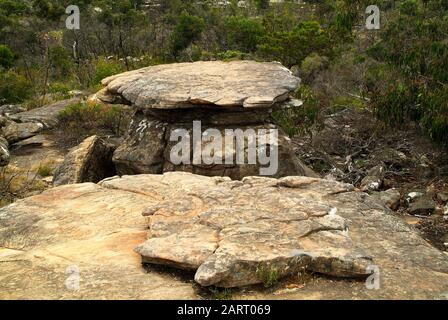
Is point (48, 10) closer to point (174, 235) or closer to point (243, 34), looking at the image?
point (243, 34)

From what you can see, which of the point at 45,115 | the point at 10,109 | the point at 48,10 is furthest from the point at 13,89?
the point at 48,10

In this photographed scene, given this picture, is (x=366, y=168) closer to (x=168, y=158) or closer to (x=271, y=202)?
(x=168, y=158)

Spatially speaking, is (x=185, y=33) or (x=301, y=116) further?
(x=185, y=33)

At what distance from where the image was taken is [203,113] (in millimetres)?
6719

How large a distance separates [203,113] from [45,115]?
14.1 ft

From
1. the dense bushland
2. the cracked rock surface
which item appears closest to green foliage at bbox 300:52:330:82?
the dense bushland

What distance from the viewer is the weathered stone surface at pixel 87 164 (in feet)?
21.6

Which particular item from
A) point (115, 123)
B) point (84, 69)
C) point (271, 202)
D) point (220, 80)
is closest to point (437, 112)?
point (220, 80)

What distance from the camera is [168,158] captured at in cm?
670

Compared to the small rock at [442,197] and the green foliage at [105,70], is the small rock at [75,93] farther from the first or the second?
the small rock at [442,197]

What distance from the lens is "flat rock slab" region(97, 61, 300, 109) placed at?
636cm

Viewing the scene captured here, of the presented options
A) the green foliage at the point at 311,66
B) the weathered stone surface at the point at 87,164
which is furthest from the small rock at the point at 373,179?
the green foliage at the point at 311,66
